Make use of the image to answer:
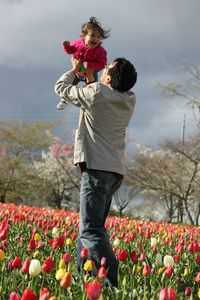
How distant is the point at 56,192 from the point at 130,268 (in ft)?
142

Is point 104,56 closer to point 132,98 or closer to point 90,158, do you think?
point 132,98

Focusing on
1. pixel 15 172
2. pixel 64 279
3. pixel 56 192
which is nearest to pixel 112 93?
pixel 64 279

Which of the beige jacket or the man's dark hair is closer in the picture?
the beige jacket

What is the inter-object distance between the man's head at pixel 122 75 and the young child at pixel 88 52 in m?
0.43

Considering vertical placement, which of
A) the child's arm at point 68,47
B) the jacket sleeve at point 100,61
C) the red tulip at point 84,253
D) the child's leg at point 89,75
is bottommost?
the red tulip at point 84,253

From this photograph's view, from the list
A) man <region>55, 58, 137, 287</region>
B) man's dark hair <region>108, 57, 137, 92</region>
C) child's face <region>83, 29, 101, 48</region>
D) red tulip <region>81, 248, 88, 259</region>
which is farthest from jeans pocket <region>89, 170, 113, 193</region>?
child's face <region>83, 29, 101, 48</region>

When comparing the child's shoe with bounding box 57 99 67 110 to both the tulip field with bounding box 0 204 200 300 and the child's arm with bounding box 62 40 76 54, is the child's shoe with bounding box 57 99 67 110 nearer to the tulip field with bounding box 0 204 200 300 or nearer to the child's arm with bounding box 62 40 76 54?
the child's arm with bounding box 62 40 76 54

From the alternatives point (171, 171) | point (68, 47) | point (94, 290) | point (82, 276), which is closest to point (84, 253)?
point (82, 276)

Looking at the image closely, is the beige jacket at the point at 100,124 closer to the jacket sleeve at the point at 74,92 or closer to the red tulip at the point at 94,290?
the jacket sleeve at the point at 74,92

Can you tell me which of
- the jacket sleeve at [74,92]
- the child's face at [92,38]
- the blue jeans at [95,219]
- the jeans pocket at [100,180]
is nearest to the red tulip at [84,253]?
the blue jeans at [95,219]

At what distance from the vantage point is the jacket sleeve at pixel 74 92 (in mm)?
3896

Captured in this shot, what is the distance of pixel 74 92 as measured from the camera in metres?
4.00

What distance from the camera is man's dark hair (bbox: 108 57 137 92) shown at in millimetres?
4004

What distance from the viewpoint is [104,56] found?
482cm
